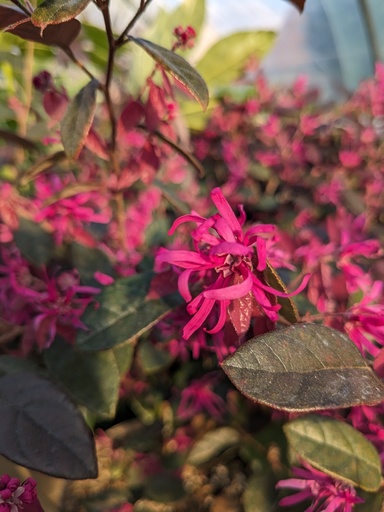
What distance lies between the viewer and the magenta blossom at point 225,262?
362mm

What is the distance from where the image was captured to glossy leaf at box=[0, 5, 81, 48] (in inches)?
18.7

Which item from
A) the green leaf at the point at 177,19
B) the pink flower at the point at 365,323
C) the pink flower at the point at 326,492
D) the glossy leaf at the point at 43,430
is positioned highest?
the green leaf at the point at 177,19

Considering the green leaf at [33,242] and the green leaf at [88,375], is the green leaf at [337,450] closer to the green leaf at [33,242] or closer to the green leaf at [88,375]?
the green leaf at [88,375]

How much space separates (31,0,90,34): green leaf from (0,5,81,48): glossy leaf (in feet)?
0.23

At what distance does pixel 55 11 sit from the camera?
0.39 meters

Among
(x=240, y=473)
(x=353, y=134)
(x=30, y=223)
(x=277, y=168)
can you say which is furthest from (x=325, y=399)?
(x=353, y=134)

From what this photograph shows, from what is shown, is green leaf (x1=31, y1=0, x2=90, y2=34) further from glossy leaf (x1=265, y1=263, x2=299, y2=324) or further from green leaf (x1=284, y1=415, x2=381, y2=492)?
green leaf (x1=284, y1=415, x2=381, y2=492)

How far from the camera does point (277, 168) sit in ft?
4.80

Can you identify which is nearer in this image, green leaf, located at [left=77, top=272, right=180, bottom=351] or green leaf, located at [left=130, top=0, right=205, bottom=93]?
green leaf, located at [left=77, top=272, right=180, bottom=351]

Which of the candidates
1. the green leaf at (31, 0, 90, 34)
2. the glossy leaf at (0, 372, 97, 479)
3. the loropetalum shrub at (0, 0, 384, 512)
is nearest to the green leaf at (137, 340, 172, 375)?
the loropetalum shrub at (0, 0, 384, 512)

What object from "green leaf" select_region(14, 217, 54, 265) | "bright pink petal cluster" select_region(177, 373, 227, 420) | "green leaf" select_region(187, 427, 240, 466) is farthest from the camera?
"green leaf" select_region(187, 427, 240, 466)

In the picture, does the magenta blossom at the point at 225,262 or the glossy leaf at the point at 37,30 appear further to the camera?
the glossy leaf at the point at 37,30

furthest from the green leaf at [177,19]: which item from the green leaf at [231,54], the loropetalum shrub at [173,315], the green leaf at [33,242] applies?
the green leaf at [33,242]

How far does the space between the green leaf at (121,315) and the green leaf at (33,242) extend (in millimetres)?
173
